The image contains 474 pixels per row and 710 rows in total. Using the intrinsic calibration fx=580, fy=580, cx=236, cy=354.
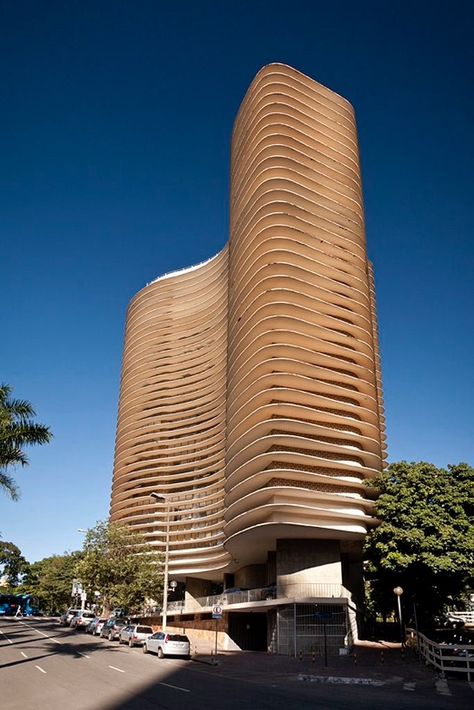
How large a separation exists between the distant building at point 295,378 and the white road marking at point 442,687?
9.33 m

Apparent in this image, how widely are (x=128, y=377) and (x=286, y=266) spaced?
58891mm

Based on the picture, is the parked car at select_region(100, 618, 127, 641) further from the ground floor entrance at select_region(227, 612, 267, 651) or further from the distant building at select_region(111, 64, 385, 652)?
the ground floor entrance at select_region(227, 612, 267, 651)

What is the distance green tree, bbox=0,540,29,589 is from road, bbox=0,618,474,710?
114627 mm

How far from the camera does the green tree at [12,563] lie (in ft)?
429

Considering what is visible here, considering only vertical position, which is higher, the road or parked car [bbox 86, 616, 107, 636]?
the road

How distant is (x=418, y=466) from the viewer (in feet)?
133

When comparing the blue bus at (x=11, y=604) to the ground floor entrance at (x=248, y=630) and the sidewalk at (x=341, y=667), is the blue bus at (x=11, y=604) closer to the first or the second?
the ground floor entrance at (x=248, y=630)

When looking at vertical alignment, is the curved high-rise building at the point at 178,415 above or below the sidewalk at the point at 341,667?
above

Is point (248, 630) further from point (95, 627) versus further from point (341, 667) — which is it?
point (341, 667)

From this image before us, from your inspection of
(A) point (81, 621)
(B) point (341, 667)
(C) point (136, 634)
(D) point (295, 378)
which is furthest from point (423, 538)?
(A) point (81, 621)

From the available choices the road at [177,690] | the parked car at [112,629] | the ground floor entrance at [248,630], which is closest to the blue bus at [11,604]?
the parked car at [112,629]

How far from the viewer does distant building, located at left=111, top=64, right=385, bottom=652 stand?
136ft

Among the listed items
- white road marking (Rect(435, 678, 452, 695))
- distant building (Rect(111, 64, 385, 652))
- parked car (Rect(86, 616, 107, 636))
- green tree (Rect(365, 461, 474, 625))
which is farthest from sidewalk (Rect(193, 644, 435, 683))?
parked car (Rect(86, 616, 107, 636))

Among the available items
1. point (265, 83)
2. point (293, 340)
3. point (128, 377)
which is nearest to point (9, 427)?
point (293, 340)
